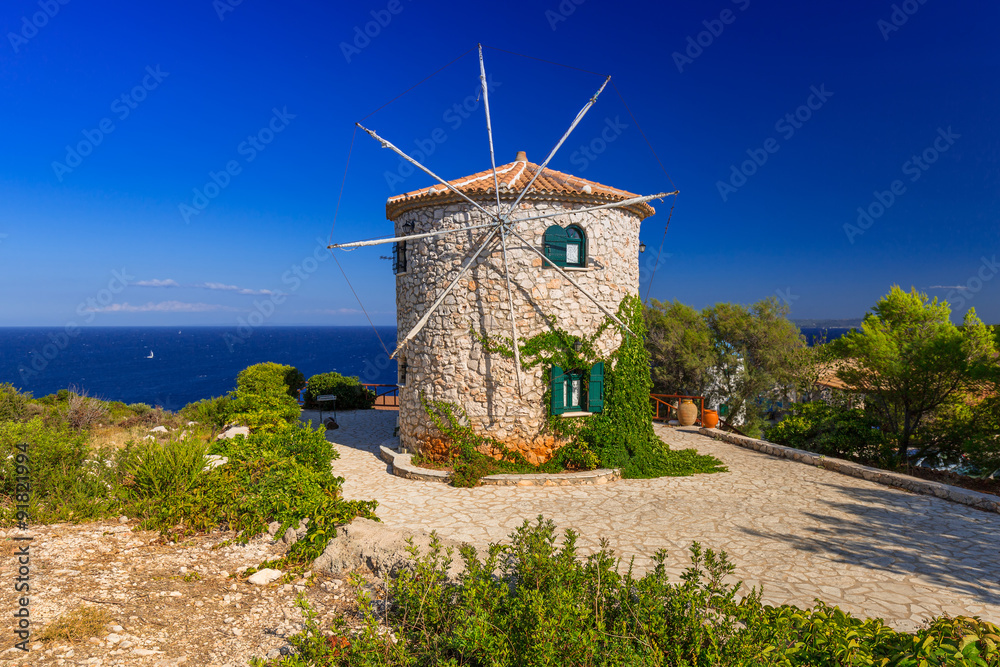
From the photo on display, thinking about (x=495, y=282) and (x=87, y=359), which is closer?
(x=495, y=282)

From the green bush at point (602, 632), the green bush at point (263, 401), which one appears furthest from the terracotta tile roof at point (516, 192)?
the green bush at point (602, 632)

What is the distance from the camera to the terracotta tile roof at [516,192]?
10.7 meters

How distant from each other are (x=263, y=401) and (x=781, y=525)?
13409 mm

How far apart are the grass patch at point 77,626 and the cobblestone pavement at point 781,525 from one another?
3.77m

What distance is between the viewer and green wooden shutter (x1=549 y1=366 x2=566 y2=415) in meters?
10.9

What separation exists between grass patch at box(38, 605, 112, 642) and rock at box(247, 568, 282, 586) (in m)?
1.37

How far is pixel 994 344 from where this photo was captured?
10.7m

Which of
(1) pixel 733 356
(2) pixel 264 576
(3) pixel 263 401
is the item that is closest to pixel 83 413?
(3) pixel 263 401

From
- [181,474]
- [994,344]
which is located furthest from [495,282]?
[994,344]

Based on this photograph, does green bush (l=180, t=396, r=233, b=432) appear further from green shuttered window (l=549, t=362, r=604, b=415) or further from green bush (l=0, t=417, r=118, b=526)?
green shuttered window (l=549, t=362, r=604, b=415)

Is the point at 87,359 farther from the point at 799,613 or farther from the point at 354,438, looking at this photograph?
the point at 799,613

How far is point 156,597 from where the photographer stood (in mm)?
5152

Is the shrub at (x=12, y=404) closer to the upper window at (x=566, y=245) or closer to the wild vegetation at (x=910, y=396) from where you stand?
the upper window at (x=566, y=245)

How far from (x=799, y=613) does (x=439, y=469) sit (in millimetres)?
7771
